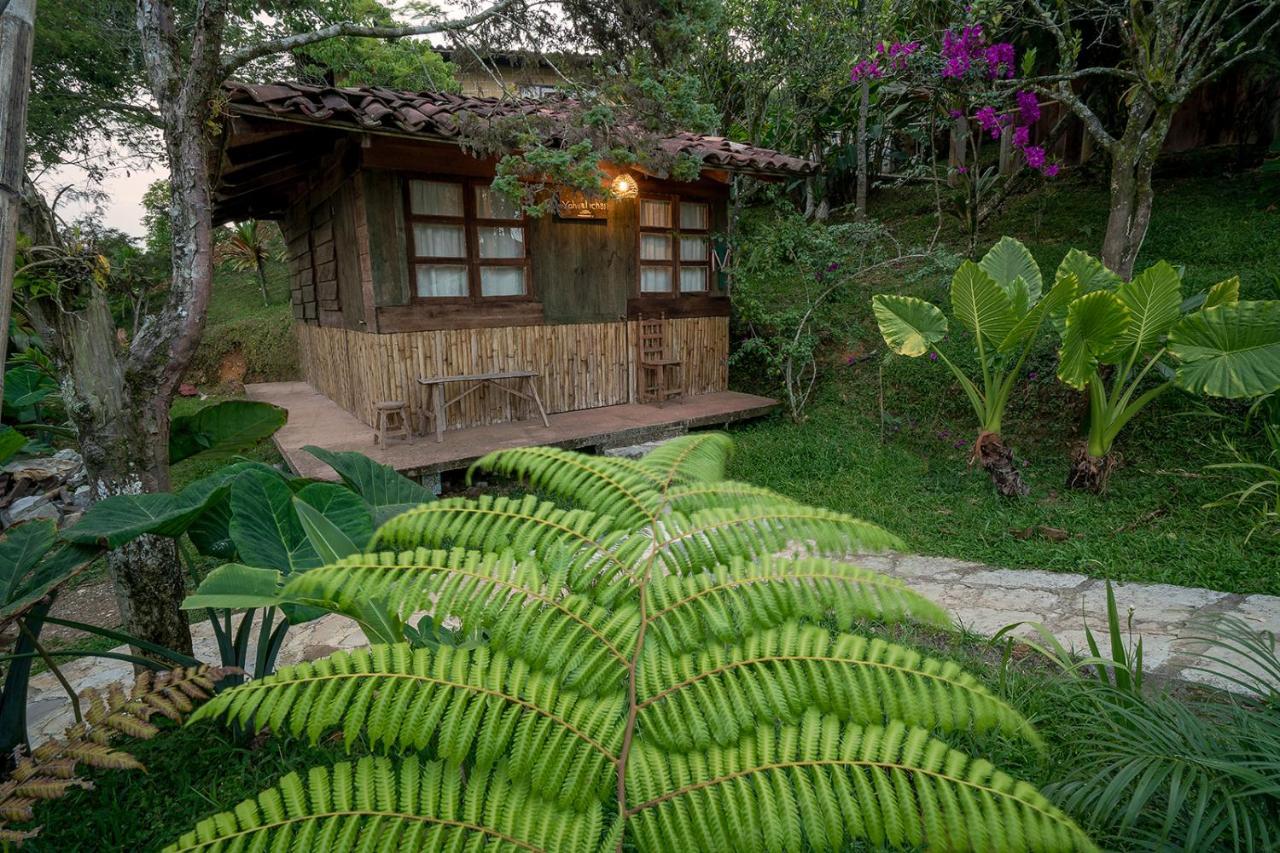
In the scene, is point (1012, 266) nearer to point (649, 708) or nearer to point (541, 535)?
point (541, 535)

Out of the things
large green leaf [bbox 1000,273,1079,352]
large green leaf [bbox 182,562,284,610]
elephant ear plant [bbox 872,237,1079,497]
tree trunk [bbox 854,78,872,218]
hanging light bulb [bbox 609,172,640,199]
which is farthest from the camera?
tree trunk [bbox 854,78,872,218]

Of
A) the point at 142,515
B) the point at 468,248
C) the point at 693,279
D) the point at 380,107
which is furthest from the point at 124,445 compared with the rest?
the point at 693,279

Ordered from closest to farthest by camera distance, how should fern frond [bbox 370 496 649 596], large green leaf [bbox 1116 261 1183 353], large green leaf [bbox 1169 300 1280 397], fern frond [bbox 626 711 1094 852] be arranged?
fern frond [bbox 626 711 1094 852], fern frond [bbox 370 496 649 596], large green leaf [bbox 1169 300 1280 397], large green leaf [bbox 1116 261 1183 353]

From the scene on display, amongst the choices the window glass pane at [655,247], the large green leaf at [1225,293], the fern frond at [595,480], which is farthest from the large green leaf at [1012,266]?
the fern frond at [595,480]

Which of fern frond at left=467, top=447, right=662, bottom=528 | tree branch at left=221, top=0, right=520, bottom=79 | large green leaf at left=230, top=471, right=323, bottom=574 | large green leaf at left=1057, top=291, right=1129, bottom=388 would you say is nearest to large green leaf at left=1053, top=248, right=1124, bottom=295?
large green leaf at left=1057, top=291, right=1129, bottom=388

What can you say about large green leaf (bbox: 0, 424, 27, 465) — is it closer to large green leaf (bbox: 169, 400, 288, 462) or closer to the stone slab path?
large green leaf (bbox: 169, 400, 288, 462)

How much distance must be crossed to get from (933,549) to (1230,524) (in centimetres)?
183

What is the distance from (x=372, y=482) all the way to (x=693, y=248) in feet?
20.0

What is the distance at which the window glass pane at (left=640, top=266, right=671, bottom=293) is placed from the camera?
727 centimetres

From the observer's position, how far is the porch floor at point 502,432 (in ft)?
16.8

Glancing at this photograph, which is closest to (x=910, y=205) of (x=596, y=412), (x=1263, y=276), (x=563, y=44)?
(x=1263, y=276)

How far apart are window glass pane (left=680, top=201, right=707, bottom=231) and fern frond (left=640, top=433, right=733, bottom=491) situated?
633 centimetres

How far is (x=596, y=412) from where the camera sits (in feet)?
22.3

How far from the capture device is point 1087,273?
457cm
